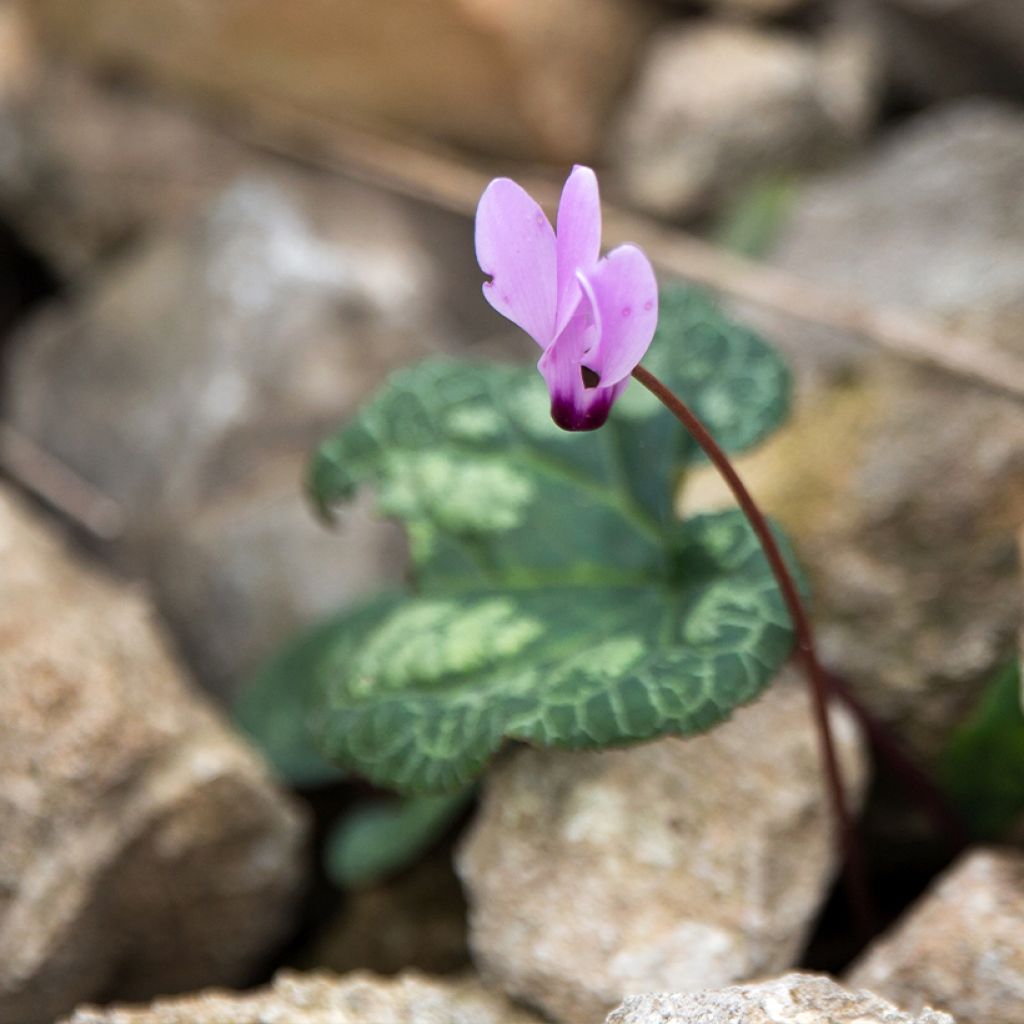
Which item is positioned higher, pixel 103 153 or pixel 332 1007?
pixel 103 153

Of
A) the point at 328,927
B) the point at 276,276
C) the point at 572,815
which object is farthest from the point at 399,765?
the point at 276,276

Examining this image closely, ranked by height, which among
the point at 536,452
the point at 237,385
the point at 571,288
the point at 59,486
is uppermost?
the point at 571,288

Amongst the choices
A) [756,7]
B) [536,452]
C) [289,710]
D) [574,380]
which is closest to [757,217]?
[756,7]

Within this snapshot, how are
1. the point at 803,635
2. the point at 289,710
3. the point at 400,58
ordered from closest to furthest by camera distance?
1. the point at 803,635
2. the point at 289,710
3. the point at 400,58

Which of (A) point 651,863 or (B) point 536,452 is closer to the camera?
(A) point 651,863

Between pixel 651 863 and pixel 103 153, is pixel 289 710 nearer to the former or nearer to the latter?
pixel 651 863

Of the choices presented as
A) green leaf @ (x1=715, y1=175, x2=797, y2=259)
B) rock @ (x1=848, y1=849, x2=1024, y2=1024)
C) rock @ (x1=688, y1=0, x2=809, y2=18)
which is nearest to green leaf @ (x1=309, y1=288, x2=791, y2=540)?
rock @ (x1=848, y1=849, x2=1024, y2=1024)

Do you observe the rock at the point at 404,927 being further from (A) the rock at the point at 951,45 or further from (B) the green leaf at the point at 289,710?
(A) the rock at the point at 951,45

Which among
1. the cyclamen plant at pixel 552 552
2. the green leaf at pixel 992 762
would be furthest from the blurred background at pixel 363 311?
the cyclamen plant at pixel 552 552
